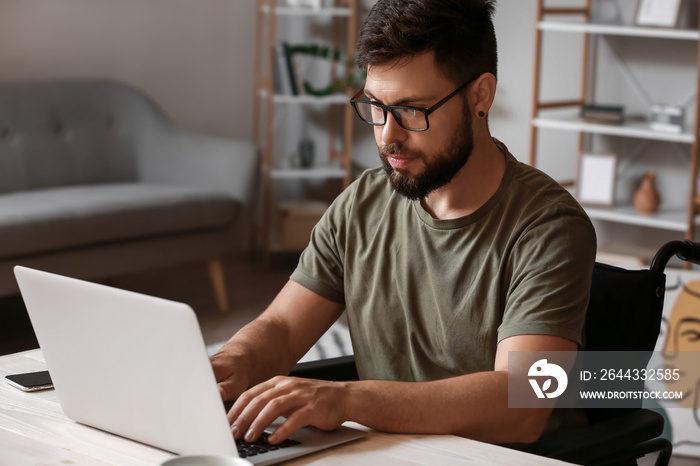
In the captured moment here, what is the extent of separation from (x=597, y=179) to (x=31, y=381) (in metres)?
3.10

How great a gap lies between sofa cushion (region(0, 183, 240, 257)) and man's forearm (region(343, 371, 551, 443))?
7.76ft

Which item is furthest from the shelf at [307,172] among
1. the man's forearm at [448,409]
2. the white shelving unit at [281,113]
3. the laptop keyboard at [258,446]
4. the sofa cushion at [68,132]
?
the laptop keyboard at [258,446]

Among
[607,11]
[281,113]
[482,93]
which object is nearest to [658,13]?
[607,11]

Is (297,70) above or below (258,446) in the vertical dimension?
→ above

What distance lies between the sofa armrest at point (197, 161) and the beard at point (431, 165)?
8.35 feet

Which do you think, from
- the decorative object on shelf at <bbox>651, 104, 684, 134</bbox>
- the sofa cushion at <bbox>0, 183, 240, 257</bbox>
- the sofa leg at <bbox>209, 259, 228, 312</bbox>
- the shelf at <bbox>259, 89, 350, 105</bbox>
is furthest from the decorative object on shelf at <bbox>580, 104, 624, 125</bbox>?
the sofa leg at <bbox>209, 259, 228, 312</bbox>

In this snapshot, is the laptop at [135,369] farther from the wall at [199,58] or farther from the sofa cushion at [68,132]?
the wall at [199,58]

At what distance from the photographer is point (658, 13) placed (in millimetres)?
3689

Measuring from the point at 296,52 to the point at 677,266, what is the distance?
79.3 inches

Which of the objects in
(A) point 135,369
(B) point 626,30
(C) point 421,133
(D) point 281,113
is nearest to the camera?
(A) point 135,369

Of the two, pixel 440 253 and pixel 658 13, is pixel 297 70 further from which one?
pixel 440 253

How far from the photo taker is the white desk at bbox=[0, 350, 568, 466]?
983 millimetres

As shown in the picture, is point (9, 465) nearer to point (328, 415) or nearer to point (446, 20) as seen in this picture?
point (328, 415)

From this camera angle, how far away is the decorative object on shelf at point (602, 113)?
3797mm
